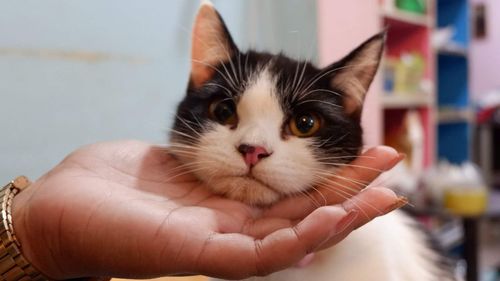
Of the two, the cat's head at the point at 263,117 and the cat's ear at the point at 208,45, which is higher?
the cat's ear at the point at 208,45

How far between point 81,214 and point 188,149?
23 cm

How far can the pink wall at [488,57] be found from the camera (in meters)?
4.48

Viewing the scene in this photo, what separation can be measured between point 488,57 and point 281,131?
4.59 metres

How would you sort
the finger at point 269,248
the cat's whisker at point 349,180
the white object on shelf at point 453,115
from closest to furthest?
the finger at point 269,248 < the cat's whisker at point 349,180 < the white object on shelf at point 453,115

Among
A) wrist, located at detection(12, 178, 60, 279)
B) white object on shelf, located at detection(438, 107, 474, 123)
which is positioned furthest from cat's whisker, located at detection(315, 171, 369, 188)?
white object on shelf, located at detection(438, 107, 474, 123)

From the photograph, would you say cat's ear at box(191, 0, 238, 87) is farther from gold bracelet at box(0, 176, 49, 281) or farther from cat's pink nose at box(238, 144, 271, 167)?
gold bracelet at box(0, 176, 49, 281)

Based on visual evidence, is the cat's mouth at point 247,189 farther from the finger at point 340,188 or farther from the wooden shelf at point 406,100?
the wooden shelf at point 406,100

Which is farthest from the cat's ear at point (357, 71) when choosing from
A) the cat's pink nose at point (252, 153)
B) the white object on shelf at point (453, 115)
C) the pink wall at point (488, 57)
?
the pink wall at point (488, 57)

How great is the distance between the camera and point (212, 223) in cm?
66

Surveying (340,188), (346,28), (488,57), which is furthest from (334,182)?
(488,57)

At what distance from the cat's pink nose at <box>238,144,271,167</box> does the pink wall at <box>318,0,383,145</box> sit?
3.95ft

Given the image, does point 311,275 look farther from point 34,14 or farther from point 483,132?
point 483,132

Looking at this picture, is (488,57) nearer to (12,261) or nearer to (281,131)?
(281,131)

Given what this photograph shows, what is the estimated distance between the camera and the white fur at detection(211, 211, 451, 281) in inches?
32.9
